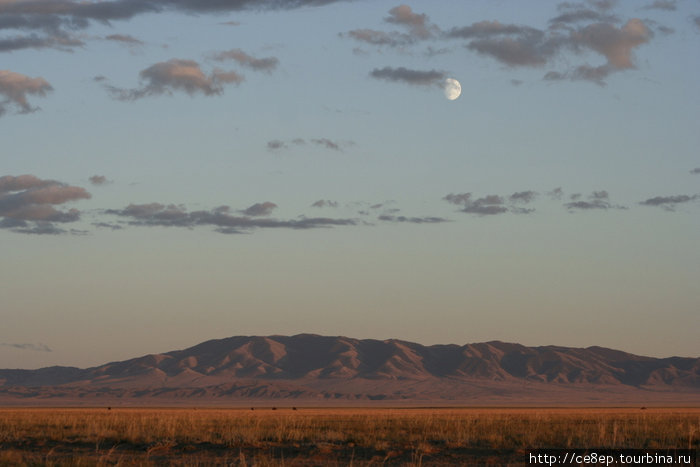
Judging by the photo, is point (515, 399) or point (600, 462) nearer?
point (600, 462)

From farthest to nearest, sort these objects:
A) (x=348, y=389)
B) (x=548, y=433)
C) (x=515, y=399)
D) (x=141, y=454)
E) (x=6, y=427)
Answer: (x=348, y=389) < (x=515, y=399) < (x=6, y=427) < (x=548, y=433) < (x=141, y=454)

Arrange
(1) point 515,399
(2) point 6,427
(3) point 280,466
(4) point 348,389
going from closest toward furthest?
(3) point 280,466, (2) point 6,427, (1) point 515,399, (4) point 348,389

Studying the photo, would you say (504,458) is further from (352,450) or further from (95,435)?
(95,435)

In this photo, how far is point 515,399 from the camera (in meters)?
178

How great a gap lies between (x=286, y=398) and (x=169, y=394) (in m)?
21.5

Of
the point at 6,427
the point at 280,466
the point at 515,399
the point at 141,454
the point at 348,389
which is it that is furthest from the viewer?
the point at 348,389

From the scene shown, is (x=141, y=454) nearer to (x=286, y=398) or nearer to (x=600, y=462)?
(x=600, y=462)

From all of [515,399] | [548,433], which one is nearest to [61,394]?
[515,399]

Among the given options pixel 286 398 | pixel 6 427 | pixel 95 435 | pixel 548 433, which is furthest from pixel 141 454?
pixel 286 398

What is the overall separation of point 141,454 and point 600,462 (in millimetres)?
14164

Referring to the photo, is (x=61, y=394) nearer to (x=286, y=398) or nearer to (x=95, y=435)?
(x=286, y=398)

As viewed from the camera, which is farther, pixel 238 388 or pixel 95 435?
pixel 238 388

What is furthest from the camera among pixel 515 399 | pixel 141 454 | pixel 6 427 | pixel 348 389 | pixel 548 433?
pixel 348 389

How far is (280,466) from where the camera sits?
2580 centimetres
